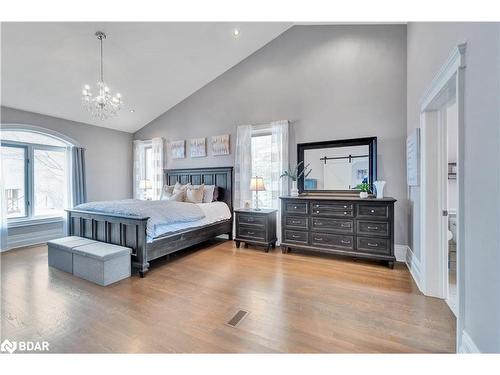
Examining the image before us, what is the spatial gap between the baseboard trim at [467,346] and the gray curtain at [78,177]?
6.30m

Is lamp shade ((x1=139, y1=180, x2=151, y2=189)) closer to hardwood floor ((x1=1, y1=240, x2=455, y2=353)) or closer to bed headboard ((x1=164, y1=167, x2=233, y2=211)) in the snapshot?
bed headboard ((x1=164, y1=167, x2=233, y2=211))

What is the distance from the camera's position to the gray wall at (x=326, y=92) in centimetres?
344

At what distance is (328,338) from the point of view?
5.62 feet

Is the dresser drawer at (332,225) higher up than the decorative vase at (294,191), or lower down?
lower down

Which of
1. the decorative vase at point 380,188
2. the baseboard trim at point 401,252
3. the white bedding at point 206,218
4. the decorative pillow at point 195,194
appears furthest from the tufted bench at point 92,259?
the baseboard trim at point 401,252

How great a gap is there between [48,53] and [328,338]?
198 inches

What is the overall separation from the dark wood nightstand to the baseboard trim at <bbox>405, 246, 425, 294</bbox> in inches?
80.1

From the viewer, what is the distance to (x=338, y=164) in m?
3.81

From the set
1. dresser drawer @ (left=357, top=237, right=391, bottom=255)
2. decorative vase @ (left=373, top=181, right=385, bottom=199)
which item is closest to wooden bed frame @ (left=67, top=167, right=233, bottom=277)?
dresser drawer @ (left=357, top=237, right=391, bottom=255)

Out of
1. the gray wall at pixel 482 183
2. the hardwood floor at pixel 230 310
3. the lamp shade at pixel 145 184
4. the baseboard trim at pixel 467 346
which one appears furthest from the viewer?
the lamp shade at pixel 145 184

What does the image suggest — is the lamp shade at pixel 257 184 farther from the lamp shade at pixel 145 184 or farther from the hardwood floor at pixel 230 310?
the lamp shade at pixel 145 184

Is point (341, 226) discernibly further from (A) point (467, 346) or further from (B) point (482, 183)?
(B) point (482, 183)
